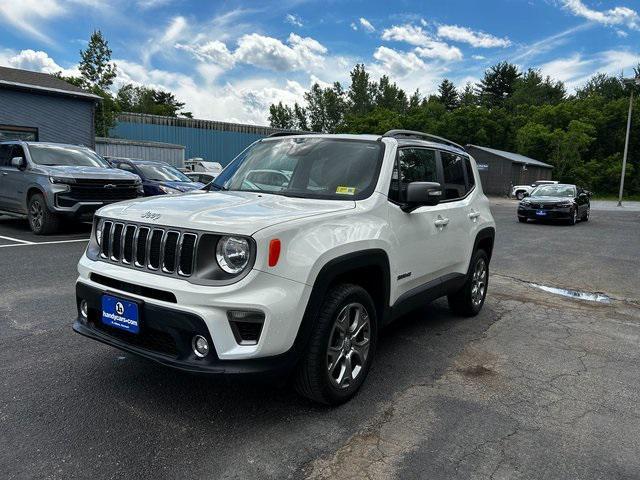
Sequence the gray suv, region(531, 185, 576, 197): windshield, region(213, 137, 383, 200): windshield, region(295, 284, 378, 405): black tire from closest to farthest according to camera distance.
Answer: region(295, 284, 378, 405): black tire
region(213, 137, 383, 200): windshield
the gray suv
region(531, 185, 576, 197): windshield

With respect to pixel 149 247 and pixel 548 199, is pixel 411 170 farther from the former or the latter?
pixel 548 199

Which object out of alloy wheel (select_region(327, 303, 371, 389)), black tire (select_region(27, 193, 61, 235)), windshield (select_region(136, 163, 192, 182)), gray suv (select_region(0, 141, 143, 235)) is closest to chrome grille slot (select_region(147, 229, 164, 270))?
alloy wheel (select_region(327, 303, 371, 389))

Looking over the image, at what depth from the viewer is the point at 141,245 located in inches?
121

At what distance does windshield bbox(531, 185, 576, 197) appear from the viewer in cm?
1908

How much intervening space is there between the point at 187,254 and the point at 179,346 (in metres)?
0.51

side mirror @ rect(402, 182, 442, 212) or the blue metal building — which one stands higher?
the blue metal building

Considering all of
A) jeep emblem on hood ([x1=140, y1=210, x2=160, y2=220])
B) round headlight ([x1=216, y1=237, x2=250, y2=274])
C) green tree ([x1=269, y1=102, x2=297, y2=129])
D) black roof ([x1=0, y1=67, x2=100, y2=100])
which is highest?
green tree ([x1=269, y1=102, x2=297, y2=129])

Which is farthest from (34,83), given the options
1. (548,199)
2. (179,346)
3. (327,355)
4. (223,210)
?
(327,355)

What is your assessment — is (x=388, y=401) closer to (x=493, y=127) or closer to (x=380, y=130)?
(x=380, y=130)

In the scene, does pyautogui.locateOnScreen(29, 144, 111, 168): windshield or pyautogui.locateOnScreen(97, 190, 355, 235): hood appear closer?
pyautogui.locateOnScreen(97, 190, 355, 235): hood

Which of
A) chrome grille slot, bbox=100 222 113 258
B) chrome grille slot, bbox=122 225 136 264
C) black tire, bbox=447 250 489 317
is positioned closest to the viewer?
chrome grille slot, bbox=122 225 136 264

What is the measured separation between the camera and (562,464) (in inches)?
Result: 107

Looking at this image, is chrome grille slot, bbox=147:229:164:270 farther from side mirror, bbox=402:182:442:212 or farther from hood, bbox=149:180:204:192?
hood, bbox=149:180:204:192

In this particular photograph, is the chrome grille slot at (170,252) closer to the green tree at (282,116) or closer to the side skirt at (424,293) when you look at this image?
the side skirt at (424,293)
